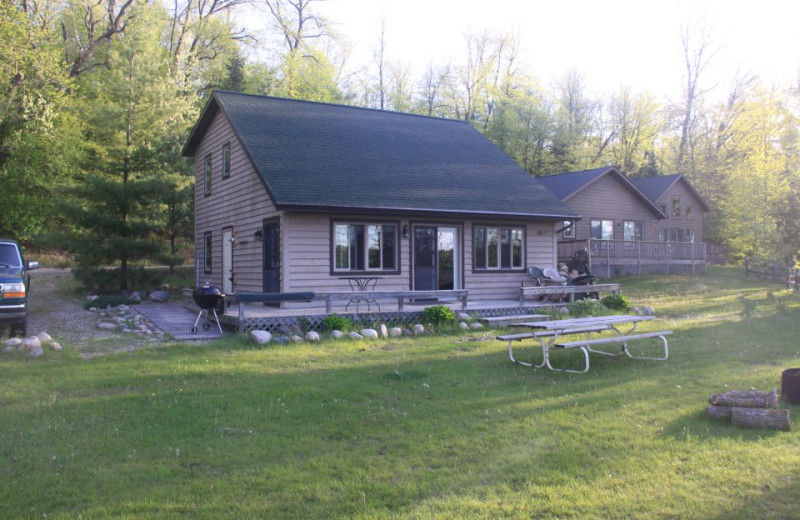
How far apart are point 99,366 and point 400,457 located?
553 centimetres

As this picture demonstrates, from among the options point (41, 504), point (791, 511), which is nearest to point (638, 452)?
point (791, 511)

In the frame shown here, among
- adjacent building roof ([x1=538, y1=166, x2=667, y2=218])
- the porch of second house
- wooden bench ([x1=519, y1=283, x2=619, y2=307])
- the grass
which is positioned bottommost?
the grass

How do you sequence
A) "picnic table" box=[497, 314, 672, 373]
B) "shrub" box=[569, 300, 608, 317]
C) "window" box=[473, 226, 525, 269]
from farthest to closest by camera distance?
"window" box=[473, 226, 525, 269] < "shrub" box=[569, 300, 608, 317] < "picnic table" box=[497, 314, 672, 373]

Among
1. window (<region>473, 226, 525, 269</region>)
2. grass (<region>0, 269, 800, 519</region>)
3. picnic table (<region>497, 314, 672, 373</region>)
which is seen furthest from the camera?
window (<region>473, 226, 525, 269</region>)

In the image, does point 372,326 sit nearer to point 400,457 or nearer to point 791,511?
point 400,457

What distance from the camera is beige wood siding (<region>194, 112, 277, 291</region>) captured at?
1521cm

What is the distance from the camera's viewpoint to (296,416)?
590 cm

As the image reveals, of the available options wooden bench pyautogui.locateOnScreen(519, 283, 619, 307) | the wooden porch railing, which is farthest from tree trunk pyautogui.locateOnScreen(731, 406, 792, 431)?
the wooden porch railing

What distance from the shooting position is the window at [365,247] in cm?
1414

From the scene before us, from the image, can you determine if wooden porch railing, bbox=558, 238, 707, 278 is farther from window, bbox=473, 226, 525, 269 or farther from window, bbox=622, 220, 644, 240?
window, bbox=473, 226, 525, 269

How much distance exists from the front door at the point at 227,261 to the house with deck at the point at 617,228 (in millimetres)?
13577

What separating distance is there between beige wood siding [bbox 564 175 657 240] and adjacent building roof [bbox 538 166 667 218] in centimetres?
21

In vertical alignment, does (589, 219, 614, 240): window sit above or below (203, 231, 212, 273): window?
above

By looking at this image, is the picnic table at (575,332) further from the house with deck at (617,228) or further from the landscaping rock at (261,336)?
Answer: the house with deck at (617,228)
